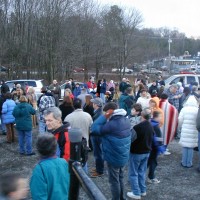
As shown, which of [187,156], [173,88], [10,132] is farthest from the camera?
[173,88]

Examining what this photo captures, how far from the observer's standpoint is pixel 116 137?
5.32 metres

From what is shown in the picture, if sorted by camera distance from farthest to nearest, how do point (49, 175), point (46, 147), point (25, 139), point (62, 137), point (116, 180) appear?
1. point (25, 139)
2. point (116, 180)
3. point (62, 137)
4. point (46, 147)
5. point (49, 175)

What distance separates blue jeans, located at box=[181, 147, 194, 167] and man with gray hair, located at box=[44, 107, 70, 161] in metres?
4.16

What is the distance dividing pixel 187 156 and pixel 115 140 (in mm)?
3330

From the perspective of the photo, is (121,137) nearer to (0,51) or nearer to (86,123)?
(86,123)

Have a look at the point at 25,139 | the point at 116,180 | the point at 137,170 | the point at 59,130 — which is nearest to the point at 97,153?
the point at 137,170

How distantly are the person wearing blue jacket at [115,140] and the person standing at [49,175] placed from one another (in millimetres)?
2041

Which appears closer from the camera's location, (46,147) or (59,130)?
(46,147)

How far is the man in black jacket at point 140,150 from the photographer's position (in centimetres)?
592

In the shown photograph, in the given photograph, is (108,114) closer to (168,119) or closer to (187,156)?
(187,156)

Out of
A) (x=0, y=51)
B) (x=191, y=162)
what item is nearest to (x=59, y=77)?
(x=0, y=51)

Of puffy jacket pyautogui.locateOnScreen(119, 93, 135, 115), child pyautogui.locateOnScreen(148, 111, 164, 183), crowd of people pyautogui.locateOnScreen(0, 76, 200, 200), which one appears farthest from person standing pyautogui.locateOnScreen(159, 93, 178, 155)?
puffy jacket pyautogui.locateOnScreen(119, 93, 135, 115)

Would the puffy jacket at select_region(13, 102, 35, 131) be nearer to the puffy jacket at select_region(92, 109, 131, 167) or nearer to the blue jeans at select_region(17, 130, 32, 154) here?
the blue jeans at select_region(17, 130, 32, 154)

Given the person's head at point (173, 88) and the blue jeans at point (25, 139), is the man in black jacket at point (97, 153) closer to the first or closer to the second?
the blue jeans at point (25, 139)
